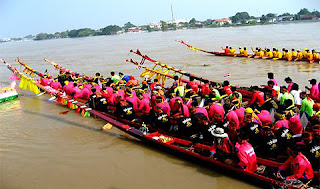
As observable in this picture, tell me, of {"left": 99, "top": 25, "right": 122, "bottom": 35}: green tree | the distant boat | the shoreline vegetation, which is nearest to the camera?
the distant boat

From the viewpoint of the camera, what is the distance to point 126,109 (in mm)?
7973

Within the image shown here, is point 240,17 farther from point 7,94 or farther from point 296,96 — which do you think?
point 296,96

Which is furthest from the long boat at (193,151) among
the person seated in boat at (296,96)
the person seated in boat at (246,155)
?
the person seated in boat at (296,96)

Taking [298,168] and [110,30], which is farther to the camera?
[110,30]

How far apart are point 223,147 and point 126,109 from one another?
336cm

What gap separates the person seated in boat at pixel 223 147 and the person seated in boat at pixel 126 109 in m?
3.05

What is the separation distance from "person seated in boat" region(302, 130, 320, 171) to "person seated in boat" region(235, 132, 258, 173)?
87 cm

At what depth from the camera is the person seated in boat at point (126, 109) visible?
7.98 metres

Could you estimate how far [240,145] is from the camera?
16.6ft

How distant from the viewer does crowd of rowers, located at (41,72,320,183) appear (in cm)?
493

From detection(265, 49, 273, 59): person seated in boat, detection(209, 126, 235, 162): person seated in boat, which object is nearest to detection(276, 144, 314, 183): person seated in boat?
detection(209, 126, 235, 162): person seated in boat

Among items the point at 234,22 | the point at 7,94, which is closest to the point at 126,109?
the point at 7,94

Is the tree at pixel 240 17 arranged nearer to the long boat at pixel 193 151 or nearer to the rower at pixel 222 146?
the long boat at pixel 193 151

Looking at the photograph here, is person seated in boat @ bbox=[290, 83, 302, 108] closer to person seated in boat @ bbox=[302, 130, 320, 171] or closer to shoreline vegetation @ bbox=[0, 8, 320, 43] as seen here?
person seated in boat @ bbox=[302, 130, 320, 171]
